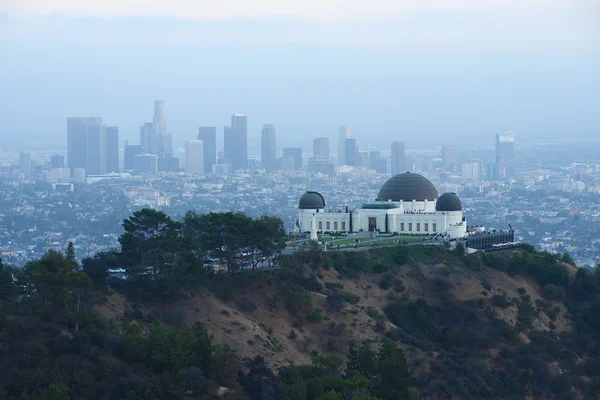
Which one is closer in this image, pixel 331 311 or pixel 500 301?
pixel 331 311

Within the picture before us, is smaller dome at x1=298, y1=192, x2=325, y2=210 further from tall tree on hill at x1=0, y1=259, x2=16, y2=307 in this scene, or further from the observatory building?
tall tree on hill at x1=0, y1=259, x2=16, y2=307

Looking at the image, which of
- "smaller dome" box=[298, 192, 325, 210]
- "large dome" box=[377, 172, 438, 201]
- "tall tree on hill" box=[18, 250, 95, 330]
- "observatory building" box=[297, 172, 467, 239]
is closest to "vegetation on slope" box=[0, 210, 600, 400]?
"tall tree on hill" box=[18, 250, 95, 330]

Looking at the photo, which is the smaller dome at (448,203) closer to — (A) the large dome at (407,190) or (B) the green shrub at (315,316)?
(A) the large dome at (407,190)

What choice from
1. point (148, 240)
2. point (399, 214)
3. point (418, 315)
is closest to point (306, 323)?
point (418, 315)

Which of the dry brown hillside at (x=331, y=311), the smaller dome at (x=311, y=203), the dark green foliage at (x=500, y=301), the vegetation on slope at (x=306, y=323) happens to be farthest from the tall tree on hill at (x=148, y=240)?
the smaller dome at (x=311, y=203)

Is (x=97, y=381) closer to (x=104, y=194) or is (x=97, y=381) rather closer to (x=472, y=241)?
(x=472, y=241)

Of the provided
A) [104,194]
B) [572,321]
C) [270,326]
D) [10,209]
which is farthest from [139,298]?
[104,194]

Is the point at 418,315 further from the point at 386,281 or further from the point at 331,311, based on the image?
Answer: the point at 331,311
